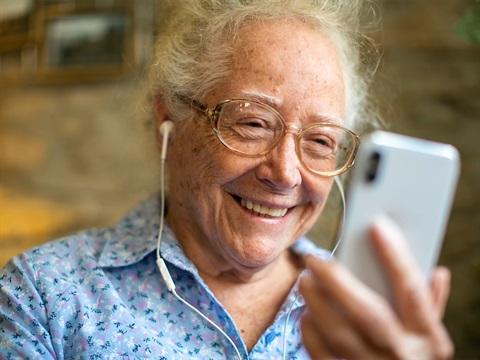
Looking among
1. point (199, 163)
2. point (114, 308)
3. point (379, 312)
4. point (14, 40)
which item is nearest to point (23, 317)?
point (114, 308)

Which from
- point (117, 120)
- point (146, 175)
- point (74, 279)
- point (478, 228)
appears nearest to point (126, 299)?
point (74, 279)

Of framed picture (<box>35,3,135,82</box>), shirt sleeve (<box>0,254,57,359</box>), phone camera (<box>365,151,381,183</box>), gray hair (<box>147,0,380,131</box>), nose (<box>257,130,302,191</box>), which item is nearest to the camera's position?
phone camera (<box>365,151,381,183</box>)

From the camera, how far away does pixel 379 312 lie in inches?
30.2

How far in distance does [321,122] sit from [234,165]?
0.70 ft

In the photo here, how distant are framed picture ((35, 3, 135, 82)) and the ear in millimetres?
1530

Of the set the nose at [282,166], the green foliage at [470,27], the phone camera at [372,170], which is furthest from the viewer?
the green foliage at [470,27]

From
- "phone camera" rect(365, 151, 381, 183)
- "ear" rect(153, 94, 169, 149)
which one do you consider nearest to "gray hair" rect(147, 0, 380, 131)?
"ear" rect(153, 94, 169, 149)

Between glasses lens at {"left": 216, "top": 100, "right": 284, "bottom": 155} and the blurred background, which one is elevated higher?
glasses lens at {"left": 216, "top": 100, "right": 284, "bottom": 155}

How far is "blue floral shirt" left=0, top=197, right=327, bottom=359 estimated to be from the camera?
1.08m

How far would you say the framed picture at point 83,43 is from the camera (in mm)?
2855

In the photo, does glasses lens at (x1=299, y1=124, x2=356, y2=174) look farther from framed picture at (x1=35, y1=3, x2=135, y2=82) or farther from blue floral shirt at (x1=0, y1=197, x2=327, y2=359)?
framed picture at (x1=35, y1=3, x2=135, y2=82)

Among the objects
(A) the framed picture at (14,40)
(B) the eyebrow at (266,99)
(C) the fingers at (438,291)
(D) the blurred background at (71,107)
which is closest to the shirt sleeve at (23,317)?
(B) the eyebrow at (266,99)

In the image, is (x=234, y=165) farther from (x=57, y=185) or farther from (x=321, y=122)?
(x=57, y=185)

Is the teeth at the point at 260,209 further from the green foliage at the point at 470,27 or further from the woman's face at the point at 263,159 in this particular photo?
the green foliage at the point at 470,27
